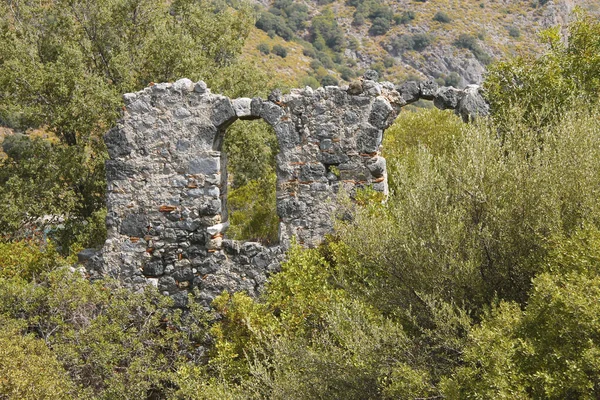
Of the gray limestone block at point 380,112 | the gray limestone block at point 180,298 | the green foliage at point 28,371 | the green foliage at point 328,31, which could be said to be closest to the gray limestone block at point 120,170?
the gray limestone block at point 180,298

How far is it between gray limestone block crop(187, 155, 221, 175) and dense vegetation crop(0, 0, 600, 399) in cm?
184

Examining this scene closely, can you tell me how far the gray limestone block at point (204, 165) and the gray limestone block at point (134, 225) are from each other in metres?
1.06

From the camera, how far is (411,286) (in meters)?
5.64

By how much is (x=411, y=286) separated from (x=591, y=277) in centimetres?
172

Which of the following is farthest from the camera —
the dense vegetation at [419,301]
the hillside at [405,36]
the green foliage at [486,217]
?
the hillside at [405,36]

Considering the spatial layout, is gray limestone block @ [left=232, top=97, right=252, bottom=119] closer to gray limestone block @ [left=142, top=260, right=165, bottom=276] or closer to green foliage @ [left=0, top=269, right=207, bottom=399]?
gray limestone block @ [left=142, top=260, right=165, bottom=276]

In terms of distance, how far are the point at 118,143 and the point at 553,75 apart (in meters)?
6.55

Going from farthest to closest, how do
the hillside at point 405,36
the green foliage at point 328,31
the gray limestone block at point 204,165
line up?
the green foliage at point 328,31 → the hillside at point 405,36 → the gray limestone block at point 204,165

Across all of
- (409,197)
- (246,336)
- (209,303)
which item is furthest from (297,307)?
(409,197)

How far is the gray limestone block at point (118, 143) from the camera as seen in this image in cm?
880

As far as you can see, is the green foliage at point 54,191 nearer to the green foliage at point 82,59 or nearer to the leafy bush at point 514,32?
the green foliage at point 82,59

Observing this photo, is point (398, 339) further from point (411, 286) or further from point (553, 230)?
point (553, 230)

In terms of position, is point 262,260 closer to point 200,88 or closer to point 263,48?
point 200,88

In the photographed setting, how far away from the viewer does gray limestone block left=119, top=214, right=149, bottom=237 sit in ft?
28.9
